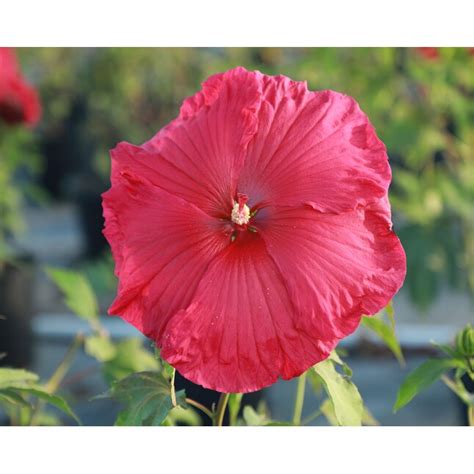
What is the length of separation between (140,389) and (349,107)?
0.19m

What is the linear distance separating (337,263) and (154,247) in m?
0.09

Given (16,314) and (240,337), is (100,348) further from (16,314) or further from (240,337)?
(16,314)

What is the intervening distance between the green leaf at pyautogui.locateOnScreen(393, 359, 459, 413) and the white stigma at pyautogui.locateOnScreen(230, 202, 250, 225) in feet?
0.44

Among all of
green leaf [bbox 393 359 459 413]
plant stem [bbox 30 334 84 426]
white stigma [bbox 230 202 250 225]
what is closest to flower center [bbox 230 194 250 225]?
white stigma [bbox 230 202 250 225]

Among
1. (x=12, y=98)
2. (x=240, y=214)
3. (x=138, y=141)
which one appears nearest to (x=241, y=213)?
(x=240, y=214)

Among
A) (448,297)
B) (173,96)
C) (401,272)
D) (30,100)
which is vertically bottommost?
(448,297)

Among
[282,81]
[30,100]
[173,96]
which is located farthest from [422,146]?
[173,96]

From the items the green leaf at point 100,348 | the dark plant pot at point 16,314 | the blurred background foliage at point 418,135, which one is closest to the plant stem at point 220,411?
the green leaf at point 100,348

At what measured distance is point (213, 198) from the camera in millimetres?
465

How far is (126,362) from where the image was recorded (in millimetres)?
733

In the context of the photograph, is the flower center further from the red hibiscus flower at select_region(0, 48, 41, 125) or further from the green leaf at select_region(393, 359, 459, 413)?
the red hibiscus flower at select_region(0, 48, 41, 125)

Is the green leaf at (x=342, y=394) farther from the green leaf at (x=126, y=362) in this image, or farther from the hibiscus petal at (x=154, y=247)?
the green leaf at (x=126, y=362)

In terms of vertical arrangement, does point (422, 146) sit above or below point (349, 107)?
below
